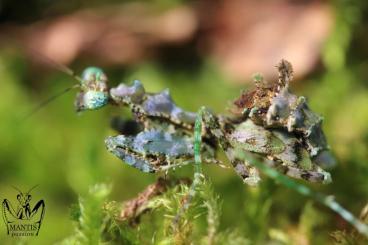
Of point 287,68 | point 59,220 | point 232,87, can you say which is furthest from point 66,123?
point 287,68

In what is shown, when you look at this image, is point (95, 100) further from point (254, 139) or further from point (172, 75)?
point (172, 75)

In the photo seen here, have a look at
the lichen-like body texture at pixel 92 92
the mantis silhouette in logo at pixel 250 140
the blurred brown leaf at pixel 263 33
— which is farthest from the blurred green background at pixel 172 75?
the lichen-like body texture at pixel 92 92

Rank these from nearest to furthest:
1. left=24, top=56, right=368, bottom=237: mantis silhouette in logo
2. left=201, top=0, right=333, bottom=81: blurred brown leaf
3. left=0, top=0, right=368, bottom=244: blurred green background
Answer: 1. left=24, top=56, right=368, bottom=237: mantis silhouette in logo
2. left=0, top=0, right=368, bottom=244: blurred green background
3. left=201, top=0, right=333, bottom=81: blurred brown leaf

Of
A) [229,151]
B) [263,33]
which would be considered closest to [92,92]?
[229,151]

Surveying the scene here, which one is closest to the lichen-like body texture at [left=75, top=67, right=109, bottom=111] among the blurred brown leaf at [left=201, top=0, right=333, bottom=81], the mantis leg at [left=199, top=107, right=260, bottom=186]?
the mantis leg at [left=199, top=107, right=260, bottom=186]

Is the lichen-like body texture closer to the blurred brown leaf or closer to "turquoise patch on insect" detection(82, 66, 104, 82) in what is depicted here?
"turquoise patch on insect" detection(82, 66, 104, 82)

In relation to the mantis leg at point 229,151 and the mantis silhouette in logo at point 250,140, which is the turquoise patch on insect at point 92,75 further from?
the mantis leg at point 229,151
